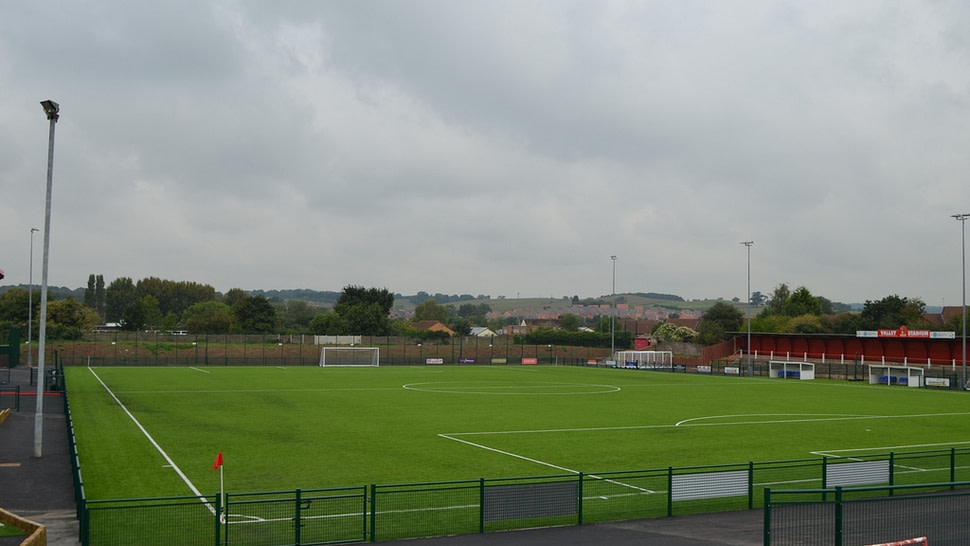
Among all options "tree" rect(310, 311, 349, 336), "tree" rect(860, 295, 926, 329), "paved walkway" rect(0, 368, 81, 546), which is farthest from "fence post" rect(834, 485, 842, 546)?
"tree" rect(310, 311, 349, 336)

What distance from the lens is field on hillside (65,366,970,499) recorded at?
27828 mm

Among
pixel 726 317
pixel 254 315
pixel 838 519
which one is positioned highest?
pixel 726 317

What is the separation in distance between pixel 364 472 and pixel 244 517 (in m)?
7.89

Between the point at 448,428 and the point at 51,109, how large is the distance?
21130mm

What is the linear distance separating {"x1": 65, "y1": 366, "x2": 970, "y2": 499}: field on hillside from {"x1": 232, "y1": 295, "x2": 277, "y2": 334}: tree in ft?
266

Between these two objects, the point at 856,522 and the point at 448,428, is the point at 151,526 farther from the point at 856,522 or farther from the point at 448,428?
the point at 448,428

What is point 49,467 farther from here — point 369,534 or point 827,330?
point 827,330

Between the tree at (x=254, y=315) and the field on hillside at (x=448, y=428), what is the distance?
266 ft

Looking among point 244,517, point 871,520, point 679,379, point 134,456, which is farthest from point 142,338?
point 871,520

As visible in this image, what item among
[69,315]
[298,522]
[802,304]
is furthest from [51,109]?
[802,304]

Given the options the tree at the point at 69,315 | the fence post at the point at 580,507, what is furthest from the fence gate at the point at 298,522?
the tree at the point at 69,315

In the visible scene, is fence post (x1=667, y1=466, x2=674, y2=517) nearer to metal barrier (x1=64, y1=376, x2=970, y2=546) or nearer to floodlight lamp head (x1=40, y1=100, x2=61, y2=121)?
metal barrier (x1=64, y1=376, x2=970, y2=546)

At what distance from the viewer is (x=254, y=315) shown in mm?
153250

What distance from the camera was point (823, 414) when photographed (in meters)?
47.3
